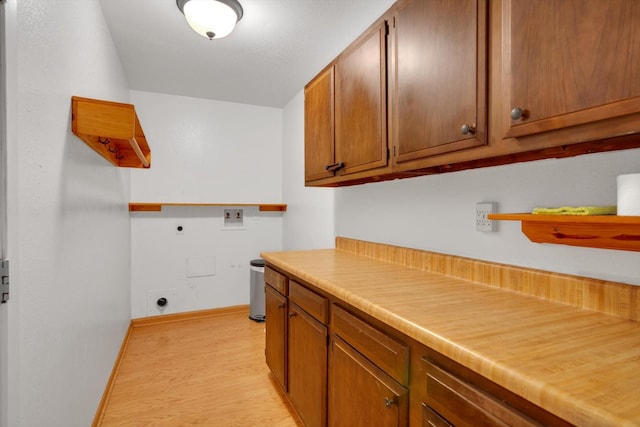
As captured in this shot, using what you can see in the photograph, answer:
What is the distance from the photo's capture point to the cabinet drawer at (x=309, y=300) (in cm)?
140

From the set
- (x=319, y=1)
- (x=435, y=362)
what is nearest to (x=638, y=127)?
(x=435, y=362)

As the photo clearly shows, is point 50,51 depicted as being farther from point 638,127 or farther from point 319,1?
point 638,127

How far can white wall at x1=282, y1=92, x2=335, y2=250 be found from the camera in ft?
9.29

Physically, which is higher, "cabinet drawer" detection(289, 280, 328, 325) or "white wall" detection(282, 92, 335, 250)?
"white wall" detection(282, 92, 335, 250)

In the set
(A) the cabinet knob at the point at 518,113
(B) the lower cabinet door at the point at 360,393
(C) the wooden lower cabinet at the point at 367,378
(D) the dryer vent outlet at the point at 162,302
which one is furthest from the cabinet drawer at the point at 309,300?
(D) the dryer vent outlet at the point at 162,302

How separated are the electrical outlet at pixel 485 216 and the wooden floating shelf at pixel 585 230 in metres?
0.20

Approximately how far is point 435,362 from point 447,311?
19cm

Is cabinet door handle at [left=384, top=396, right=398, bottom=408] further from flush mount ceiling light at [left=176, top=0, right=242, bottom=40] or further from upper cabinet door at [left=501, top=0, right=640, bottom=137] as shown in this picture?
flush mount ceiling light at [left=176, top=0, right=242, bottom=40]

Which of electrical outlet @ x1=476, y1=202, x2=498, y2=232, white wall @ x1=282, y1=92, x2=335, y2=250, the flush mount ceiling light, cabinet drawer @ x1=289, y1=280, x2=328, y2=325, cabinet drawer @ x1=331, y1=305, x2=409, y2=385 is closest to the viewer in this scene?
cabinet drawer @ x1=331, y1=305, x2=409, y2=385

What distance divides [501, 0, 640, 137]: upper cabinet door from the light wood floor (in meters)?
1.91

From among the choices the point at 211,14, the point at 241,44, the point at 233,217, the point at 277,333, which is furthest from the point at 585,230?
the point at 233,217

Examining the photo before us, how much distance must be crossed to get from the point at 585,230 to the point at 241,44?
2333 millimetres

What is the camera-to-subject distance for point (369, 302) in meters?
1.05

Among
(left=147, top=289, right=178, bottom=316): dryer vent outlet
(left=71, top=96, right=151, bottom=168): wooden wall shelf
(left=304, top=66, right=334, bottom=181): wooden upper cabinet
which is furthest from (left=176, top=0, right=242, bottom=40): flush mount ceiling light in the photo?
(left=147, top=289, right=178, bottom=316): dryer vent outlet
